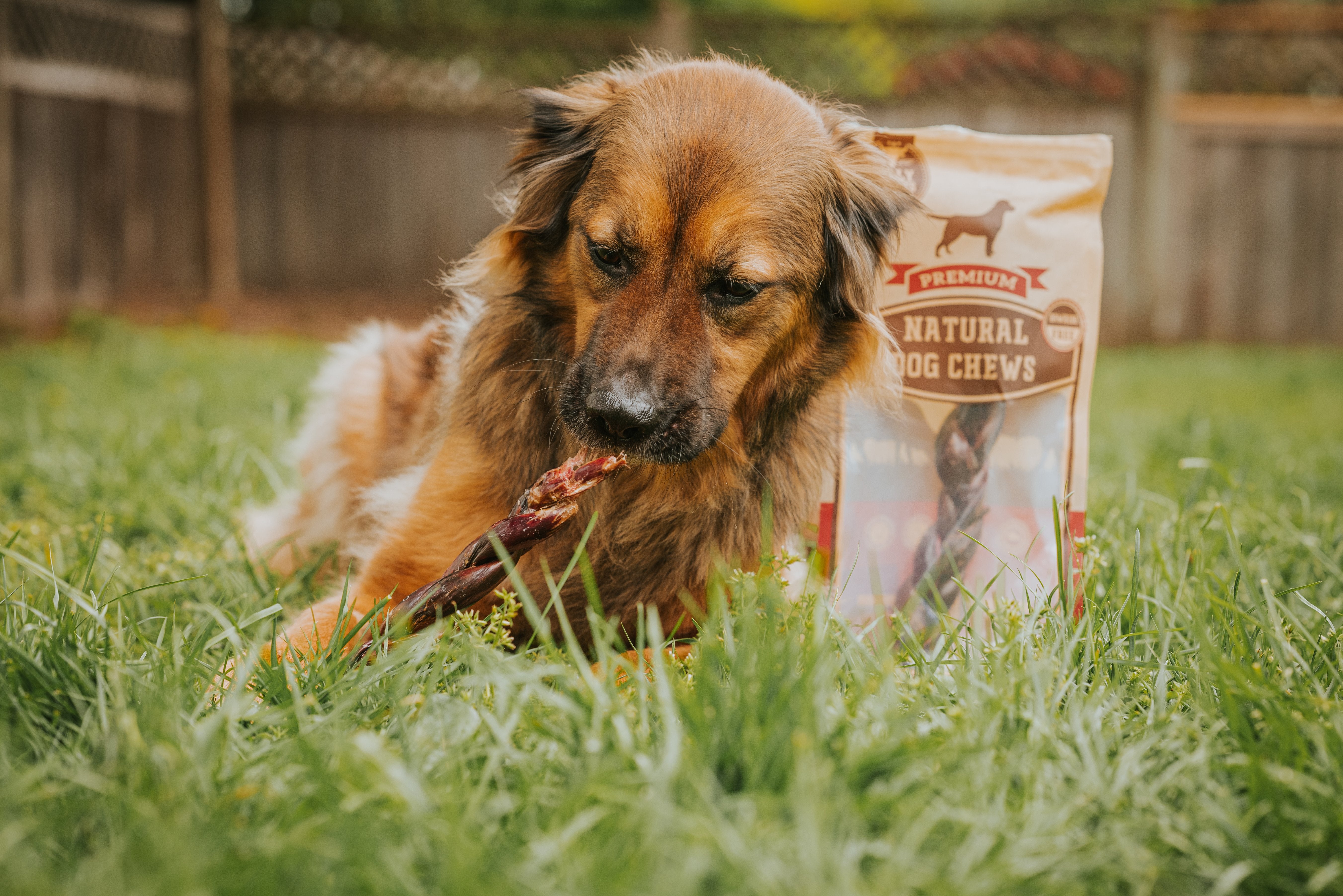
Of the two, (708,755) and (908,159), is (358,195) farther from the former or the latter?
(708,755)

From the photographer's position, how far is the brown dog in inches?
82.1

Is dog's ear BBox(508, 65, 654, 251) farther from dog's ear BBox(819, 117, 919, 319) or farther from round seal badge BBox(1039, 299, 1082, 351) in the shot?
round seal badge BBox(1039, 299, 1082, 351)

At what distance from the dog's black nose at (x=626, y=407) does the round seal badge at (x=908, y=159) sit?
98 cm

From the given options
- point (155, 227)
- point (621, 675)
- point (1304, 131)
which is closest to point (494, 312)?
point (621, 675)

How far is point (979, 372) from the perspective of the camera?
8.14 ft

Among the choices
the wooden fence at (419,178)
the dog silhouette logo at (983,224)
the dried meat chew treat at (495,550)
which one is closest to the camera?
the dried meat chew treat at (495,550)

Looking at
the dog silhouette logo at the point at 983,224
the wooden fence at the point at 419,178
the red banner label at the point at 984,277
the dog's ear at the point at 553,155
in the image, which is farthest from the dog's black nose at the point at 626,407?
the wooden fence at the point at 419,178

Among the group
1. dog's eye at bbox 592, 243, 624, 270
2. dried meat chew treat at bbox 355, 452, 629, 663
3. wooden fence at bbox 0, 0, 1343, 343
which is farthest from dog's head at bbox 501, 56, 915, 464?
wooden fence at bbox 0, 0, 1343, 343

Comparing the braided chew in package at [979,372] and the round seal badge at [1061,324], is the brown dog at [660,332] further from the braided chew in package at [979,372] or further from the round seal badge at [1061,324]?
the round seal badge at [1061,324]

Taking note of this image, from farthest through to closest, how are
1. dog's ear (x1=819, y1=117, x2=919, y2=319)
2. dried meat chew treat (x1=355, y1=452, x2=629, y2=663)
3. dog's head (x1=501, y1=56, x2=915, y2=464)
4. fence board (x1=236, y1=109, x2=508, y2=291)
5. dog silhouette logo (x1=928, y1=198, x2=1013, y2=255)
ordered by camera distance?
fence board (x1=236, y1=109, x2=508, y2=291) → dog silhouette logo (x1=928, y1=198, x2=1013, y2=255) → dog's ear (x1=819, y1=117, x2=919, y2=319) → dog's head (x1=501, y1=56, x2=915, y2=464) → dried meat chew treat (x1=355, y1=452, x2=629, y2=663)

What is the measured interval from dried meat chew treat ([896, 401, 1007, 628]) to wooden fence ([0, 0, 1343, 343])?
6.63 metres

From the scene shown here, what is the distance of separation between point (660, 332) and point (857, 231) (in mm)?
575

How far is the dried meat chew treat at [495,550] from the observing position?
194 cm

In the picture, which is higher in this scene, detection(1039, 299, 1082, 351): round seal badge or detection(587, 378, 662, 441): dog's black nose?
detection(1039, 299, 1082, 351): round seal badge
